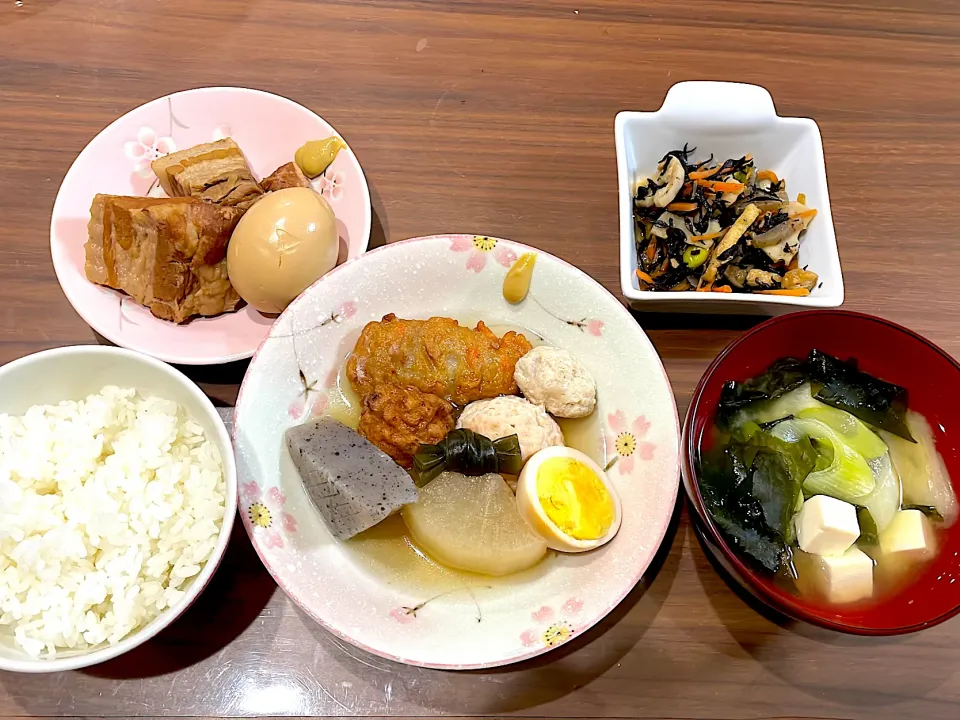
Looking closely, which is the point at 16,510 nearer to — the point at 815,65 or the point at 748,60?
the point at 748,60

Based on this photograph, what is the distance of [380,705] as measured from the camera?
1.59 m

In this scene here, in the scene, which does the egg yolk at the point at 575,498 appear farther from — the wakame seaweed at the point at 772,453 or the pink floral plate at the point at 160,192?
the pink floral plate at the point at 160,192

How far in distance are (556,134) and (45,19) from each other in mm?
1689

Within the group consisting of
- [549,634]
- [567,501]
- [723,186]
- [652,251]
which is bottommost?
[549,634]

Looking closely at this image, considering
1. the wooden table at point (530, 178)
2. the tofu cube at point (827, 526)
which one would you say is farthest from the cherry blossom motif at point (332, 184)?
the tofu cube at point (827, 526)

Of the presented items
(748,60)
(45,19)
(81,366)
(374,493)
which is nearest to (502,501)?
(374,493)

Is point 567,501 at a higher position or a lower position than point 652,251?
lower

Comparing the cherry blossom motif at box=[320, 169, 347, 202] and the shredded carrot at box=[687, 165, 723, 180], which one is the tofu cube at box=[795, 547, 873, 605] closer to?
the shredded carrot at box=[687, 165, 723, 180]

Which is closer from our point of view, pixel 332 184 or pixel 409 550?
pixel 409 550

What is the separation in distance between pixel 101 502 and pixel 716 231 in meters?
1.65

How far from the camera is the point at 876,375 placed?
1.63 metres

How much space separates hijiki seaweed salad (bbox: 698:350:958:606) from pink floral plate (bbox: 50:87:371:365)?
1.09 metres

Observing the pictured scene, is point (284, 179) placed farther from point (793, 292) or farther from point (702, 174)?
point (793, 292)

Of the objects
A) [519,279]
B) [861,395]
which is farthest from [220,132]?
[861,395]
